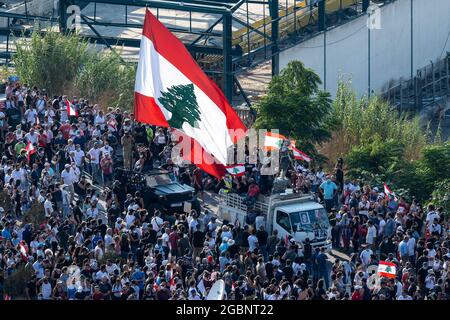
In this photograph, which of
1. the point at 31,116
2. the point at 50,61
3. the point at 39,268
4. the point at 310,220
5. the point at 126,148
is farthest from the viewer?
the point at 50,61

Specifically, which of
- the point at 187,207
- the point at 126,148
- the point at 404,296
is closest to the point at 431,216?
the point at 187,207

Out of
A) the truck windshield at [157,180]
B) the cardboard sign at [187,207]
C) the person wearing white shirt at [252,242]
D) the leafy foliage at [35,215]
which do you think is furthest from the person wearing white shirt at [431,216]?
the leafy foliage at [35,215]

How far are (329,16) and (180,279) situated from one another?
34035 mm

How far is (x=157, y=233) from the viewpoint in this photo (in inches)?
1373

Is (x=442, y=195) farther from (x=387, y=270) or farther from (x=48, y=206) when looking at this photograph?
(x=48, y=206)

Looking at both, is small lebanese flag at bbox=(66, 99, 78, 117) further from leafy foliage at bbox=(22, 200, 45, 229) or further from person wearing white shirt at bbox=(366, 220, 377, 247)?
person wearing white shirt at bbox=(366, 220, 377, 247)

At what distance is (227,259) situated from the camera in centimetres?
3288

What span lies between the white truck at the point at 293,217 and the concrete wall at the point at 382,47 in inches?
927

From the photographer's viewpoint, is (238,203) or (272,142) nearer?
(238,203)

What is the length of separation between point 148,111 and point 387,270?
7226 millimetres

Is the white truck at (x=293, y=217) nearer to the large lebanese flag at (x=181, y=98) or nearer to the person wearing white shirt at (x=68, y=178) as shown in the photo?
the large lebanese flag at (x=181, y=98)

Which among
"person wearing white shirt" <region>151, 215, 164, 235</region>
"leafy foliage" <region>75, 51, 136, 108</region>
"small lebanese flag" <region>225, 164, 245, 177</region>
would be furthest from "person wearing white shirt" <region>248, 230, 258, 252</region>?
"leafy foliage" <region>75, 51, 136, 108</region>

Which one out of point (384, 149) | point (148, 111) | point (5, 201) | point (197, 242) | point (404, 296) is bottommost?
point (404, 296)

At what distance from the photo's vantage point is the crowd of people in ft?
100
